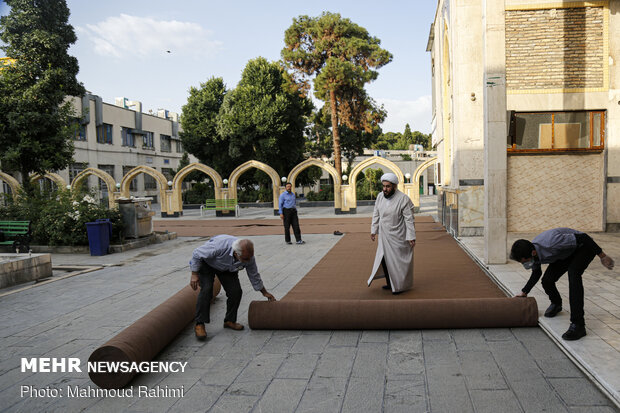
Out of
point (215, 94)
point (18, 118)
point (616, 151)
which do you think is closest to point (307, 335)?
point (616, 151)

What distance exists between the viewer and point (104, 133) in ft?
A: 115

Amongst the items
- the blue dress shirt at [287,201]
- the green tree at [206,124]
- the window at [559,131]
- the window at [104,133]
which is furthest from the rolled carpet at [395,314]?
the window at [104,133]

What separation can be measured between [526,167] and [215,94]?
88.9 ft

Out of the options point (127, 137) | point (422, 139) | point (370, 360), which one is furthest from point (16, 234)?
point (422, 139)

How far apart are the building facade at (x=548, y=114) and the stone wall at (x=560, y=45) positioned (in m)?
0.02

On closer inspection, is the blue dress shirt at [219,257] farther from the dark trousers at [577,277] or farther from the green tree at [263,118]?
the green tree at [263,118]

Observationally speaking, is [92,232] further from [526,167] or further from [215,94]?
[215,94]

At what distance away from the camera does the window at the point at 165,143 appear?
43000 mm

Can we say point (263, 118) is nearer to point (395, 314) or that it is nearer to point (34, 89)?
point (34, 89)

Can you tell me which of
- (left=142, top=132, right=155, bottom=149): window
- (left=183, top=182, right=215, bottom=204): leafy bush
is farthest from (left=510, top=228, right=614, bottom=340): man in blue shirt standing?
(left=142, top=132, right=155, bottom=149): window

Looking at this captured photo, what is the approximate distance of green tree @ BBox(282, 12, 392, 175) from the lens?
88.4 ft

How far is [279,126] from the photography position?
3155 centimetres

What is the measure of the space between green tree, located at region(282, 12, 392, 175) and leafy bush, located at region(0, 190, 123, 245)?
17.1 m

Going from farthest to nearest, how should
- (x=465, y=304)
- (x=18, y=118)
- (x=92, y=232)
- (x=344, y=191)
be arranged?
Answer: (x=344, y=191) → (x=18, y=118) → (x=92, y=232) → (x=465, y=304)
